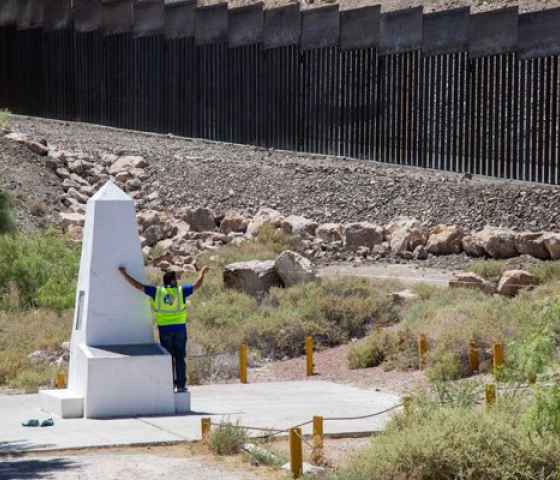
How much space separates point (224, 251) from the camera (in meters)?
32.0

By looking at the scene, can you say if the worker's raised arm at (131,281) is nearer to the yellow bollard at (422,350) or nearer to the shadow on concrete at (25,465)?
the shadow on concrete at (25,465)

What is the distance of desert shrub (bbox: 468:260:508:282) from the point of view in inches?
1093

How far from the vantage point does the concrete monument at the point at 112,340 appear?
1728 cm

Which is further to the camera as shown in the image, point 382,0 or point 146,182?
point 382,0

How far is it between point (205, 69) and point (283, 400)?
2402 cm

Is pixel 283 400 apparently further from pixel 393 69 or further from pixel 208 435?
pixel 393 69

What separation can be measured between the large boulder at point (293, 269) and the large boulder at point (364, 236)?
10.9 feet

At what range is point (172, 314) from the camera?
1797cm

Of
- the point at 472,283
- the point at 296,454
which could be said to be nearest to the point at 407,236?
the point at 472,283

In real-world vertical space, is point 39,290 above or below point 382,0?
below

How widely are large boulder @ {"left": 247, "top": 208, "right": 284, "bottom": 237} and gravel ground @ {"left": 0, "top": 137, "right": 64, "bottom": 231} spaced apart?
5135 millimetres

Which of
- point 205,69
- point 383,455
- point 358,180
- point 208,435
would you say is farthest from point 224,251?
point 383,455

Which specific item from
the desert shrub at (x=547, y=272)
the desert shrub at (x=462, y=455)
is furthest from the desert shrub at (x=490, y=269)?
the desert shrub at (x=462, y=455)

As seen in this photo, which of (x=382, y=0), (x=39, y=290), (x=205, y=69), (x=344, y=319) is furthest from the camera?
(x=382, y=0)
